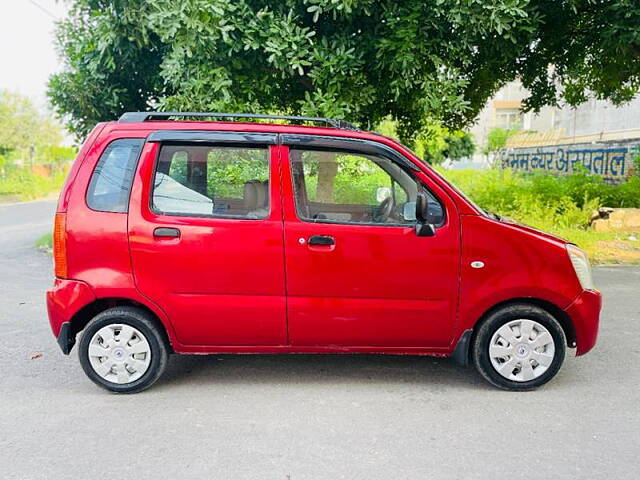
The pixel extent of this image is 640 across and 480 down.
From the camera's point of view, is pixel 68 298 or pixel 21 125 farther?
pixel 21 125

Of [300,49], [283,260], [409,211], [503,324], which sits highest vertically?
[300,49]

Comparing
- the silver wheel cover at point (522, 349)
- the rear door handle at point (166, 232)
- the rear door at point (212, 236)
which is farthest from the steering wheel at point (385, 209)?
the rear door handle at point (166, 232)

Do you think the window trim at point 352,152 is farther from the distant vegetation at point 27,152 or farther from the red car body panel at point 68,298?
the distant vegetation at point 27,152

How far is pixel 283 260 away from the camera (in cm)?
395

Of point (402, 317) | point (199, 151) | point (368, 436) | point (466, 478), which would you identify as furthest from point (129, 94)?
point (466, 478)

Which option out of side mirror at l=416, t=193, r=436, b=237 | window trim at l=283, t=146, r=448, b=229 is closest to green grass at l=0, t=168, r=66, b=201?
window trim at l=283, t=146, r=448, b=229

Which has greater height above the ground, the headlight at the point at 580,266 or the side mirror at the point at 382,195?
the side mirror at the point at 382,195

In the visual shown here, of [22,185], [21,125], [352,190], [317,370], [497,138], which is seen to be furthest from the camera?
[21,125]

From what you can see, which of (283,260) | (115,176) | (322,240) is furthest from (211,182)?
(322,240)

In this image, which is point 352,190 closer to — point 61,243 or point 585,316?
point 585,316

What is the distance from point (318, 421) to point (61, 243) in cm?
215

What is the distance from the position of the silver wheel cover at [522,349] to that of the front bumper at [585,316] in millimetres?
240

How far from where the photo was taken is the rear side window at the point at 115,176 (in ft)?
13.0

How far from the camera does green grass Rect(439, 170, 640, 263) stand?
388 inches
